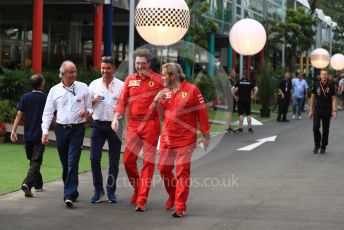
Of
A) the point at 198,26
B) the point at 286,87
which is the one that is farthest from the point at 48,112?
the point at 198,26

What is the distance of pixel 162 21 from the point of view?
512 inches

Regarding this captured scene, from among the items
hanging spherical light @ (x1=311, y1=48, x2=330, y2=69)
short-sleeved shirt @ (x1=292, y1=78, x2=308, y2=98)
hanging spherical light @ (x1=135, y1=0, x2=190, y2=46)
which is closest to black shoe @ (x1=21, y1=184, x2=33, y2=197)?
hanging spherical light @ (x1=135, y1=0, x2=190, y2=46)

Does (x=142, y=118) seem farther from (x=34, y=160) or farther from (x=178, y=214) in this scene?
(x=34, y=160)

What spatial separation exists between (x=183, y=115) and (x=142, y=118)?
57 centimetres

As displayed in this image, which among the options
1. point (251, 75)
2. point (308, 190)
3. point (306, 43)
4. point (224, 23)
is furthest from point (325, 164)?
point (306, 43)

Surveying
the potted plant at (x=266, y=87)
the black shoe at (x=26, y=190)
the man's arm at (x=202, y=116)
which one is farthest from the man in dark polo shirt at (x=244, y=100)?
A: the man's arm at (x=202, y=116)

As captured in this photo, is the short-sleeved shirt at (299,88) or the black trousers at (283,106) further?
the short-sleeved shirt at (299,88)

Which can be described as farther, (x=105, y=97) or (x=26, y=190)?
(x=26, y=190)

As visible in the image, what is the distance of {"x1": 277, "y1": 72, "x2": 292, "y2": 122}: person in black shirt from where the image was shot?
26000 millimetres

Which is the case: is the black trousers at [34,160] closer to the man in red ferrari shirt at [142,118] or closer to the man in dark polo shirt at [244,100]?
the man in red ferrari shirt at [142,118]

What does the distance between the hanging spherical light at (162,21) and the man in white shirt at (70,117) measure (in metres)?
4.37

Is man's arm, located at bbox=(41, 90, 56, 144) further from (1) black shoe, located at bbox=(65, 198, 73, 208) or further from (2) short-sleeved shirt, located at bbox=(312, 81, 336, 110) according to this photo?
(2) short-sleeved shirt, located at bbox=(312, 81, 336, 110)

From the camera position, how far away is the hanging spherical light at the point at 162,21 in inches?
512

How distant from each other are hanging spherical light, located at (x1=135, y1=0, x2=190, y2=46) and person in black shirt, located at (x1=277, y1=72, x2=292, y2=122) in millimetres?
13242
